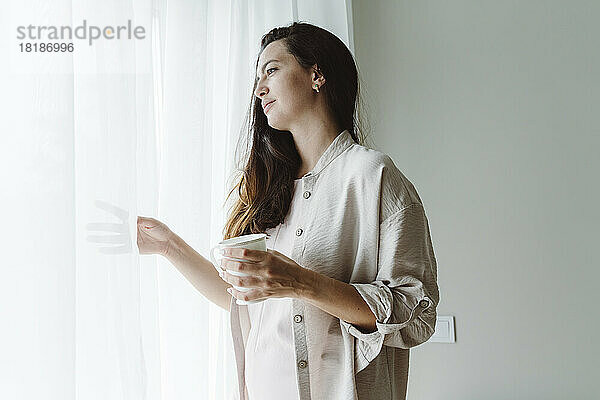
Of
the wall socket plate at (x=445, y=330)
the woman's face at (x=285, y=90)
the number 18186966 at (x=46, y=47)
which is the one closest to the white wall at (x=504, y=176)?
the wall socket plate at (x=445, y=330)

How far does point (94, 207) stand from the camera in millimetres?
826

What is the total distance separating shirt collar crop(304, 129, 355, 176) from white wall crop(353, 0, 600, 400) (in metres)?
0.70

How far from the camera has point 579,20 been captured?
5.82 ft

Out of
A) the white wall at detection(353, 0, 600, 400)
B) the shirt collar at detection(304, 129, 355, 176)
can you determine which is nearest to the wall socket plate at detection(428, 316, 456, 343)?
the white wall at detection(353, 0, 600, 400)

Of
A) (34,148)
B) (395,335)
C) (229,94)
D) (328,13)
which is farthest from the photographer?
(328,13)

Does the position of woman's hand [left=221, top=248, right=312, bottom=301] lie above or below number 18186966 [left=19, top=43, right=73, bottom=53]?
below

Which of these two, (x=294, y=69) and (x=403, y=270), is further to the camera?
(x=294, y=69)

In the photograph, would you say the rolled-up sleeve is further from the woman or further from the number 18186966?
the number 18186966

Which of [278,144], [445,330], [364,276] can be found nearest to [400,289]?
[364,276]

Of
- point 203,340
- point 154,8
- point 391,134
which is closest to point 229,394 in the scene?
point 203,340

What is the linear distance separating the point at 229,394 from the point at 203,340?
153 millimetres

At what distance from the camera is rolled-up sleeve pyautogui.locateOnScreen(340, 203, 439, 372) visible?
1.06 metres

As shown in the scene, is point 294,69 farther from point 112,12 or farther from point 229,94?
point 112,12

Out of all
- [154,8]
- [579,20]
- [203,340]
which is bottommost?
[203,340]
